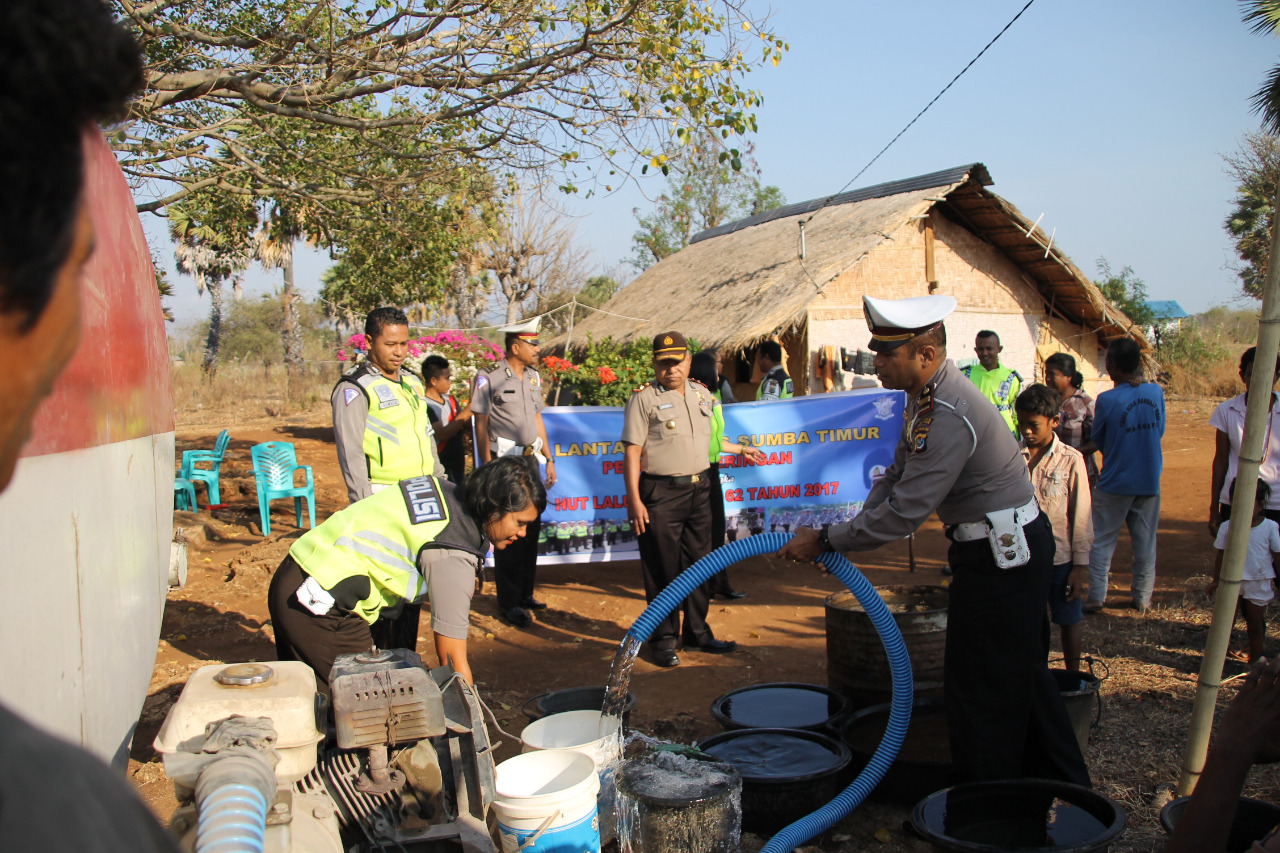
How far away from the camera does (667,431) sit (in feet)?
19.9

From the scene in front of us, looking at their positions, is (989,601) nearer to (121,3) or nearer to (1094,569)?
(1094,569)

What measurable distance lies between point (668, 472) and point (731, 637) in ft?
5.18

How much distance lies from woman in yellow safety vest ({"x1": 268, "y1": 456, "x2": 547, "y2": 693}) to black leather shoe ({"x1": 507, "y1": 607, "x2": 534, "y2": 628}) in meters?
3.51

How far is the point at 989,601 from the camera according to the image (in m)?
3.48

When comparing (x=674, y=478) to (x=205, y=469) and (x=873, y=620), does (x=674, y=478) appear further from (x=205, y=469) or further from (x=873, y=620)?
(x=205, y=469)

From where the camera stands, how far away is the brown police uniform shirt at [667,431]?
6074 millimetres

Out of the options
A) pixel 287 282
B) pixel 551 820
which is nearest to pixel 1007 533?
pixel 551 820

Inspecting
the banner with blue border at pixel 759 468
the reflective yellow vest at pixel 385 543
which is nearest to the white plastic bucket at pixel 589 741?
the reflective yellow vest at pixel 385 543

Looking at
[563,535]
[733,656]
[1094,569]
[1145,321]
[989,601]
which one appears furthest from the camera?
[1145,321]

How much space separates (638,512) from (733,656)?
1285 millimetres

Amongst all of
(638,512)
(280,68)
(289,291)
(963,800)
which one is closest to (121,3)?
(280,68)

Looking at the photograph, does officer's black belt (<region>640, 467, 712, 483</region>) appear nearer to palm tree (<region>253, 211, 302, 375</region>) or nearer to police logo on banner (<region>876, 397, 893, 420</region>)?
police logo on banner (<region>876, 397, 893, 420</region>)

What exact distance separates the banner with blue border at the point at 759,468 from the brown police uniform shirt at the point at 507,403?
2.44ft

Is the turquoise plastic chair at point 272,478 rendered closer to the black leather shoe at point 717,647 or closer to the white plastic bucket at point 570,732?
the black leather shoe at point 717,647
